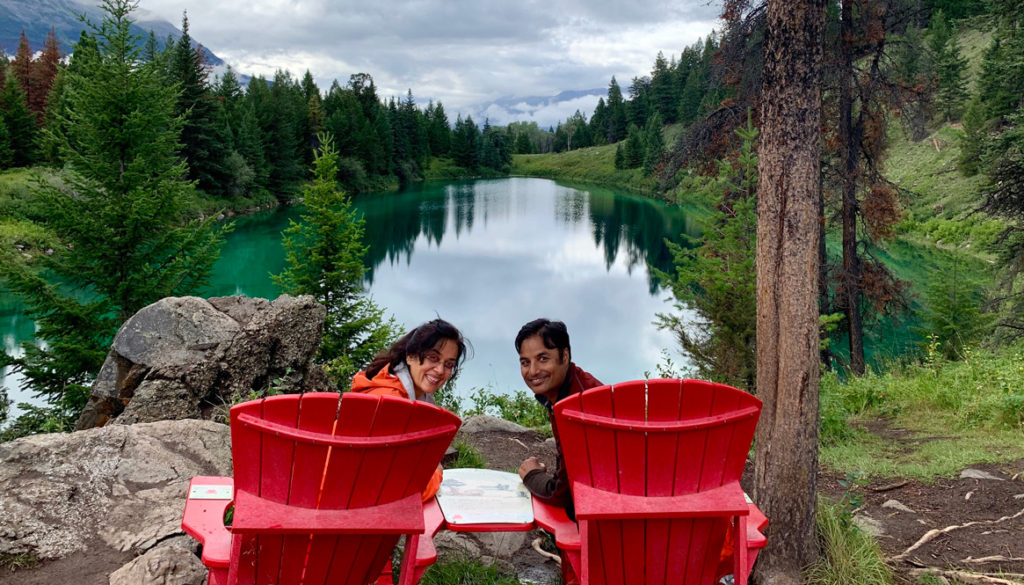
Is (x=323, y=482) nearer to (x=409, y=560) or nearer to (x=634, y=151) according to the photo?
(x=409, y=560)

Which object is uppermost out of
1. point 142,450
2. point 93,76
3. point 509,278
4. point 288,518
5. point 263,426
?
point 93,76

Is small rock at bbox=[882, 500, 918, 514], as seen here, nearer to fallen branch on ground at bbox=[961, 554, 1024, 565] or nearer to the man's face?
fallen branch on ground at bbox=[961, 554, 1024, 565]

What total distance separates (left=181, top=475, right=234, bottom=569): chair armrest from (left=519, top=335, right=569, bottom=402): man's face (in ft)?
3.75

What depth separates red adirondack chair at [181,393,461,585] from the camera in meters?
1.90

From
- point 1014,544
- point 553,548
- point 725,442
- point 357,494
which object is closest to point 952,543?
point 1014,544

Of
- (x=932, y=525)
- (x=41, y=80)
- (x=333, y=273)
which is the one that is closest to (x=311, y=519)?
A: (x=932, y=525)

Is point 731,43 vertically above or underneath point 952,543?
above

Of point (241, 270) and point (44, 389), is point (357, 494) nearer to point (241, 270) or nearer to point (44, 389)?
point (44, 389)

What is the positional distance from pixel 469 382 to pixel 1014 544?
1023 centimetres

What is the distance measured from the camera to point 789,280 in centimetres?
298

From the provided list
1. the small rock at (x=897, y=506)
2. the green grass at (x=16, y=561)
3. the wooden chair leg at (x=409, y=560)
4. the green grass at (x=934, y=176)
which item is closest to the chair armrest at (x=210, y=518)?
the wooden chair leg at (x=409, y=560)

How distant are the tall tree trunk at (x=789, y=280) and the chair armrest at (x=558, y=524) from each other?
101 cm

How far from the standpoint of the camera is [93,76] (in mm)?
10578

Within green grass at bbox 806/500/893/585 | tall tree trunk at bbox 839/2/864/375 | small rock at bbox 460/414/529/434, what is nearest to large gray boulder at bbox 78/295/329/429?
small rock at bbox 460/414/529/434
